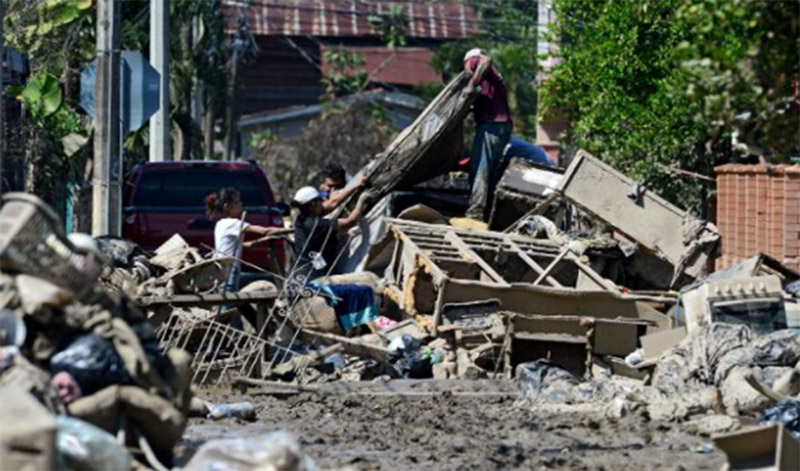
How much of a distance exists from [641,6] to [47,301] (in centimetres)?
457

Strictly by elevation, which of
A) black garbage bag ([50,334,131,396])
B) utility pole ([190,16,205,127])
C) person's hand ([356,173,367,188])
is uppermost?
black garbage bag ([50,334,131,396])

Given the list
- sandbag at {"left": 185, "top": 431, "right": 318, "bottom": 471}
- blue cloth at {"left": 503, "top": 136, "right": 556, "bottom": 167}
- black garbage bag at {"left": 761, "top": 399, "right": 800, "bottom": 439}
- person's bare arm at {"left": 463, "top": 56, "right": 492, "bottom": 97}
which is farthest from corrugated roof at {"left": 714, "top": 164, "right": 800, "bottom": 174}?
sandbag at {"left": 185, "top": 431, "right": 318, "bottom": 471}

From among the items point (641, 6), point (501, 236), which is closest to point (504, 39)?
point (501, 236)

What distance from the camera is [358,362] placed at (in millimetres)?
15586

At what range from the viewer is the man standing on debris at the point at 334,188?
19.0 metres

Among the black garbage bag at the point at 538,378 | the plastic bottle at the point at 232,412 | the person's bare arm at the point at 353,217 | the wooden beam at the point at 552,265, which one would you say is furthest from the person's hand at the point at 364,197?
the plastic bottle at the point at 232,412

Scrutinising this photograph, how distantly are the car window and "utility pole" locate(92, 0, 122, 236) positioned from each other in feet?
5.55

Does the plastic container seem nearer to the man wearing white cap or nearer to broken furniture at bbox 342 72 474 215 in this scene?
the man wearing white cap

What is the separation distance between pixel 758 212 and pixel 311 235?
6.07m

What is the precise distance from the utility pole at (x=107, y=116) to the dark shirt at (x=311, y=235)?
11.6ft

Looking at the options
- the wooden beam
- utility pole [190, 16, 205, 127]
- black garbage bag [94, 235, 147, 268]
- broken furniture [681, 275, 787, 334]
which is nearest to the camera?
broken furniture [681, 275, 787, 334]

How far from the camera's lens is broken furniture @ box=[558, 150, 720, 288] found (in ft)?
58.7

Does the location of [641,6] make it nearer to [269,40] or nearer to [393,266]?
[393,266]

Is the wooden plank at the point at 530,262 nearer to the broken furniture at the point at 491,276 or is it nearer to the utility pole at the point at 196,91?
the broken furniture at the point at 491,276
